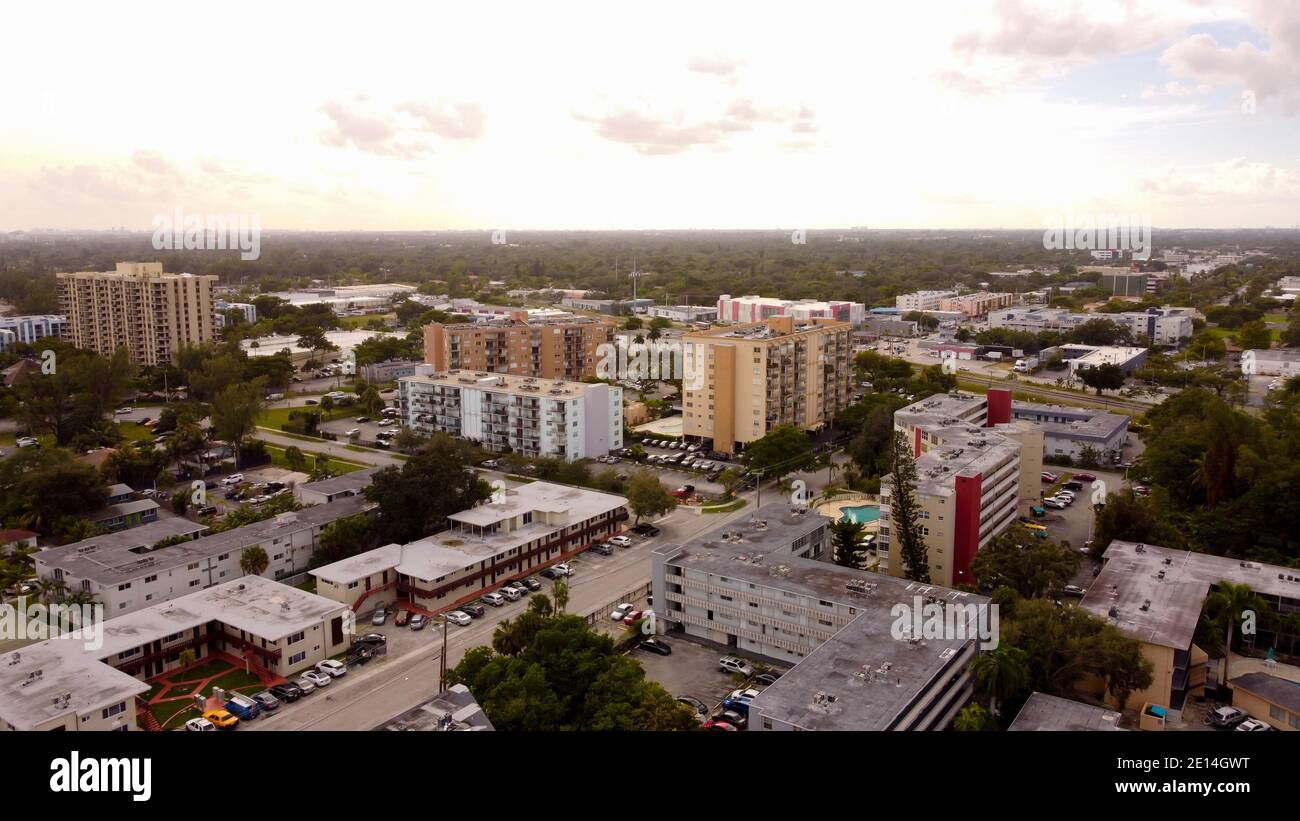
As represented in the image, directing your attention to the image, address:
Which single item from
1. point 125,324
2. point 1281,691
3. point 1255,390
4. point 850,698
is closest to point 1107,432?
point 1255,390

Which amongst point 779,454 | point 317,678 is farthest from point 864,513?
point 317,678

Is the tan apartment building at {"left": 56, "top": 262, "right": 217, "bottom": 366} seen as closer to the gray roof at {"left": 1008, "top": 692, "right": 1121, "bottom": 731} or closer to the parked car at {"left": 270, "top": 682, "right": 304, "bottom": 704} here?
the parked car at {"left": 270, "top": 682, "right": 304, "bottom": 704}

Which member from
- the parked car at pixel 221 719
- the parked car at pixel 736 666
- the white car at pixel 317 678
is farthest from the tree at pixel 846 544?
the parked car at pixel 221 719

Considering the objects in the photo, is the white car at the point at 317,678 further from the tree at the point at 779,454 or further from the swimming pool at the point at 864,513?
the tree at the point at 779,454

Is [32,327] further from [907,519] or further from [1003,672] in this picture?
[1003,672]

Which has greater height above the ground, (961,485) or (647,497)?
(961,485)

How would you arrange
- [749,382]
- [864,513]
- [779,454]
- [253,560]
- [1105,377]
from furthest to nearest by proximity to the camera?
1. [1105,377]
2. [749,382]
3. [779,454]
4. [864,513]
5. [253,560]
